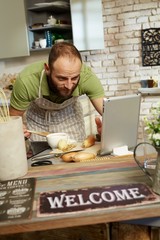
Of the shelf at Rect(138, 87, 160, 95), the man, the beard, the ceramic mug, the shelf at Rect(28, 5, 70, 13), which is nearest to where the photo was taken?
the beard

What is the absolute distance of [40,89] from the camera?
1953mm

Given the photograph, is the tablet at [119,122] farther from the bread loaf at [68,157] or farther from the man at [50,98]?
the man at [50,98]

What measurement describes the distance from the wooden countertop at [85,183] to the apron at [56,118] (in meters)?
0.84

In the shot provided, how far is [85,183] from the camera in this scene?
0.99 m

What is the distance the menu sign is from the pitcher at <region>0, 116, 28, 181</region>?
0.15ft

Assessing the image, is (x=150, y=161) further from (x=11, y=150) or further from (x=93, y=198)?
(x=11, y=150)

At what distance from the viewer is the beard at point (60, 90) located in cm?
177

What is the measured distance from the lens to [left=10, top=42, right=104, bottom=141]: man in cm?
192

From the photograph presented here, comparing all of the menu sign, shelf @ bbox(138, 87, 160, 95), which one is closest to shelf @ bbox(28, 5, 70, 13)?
shelf @ bbox(138, 87, 160, 95)

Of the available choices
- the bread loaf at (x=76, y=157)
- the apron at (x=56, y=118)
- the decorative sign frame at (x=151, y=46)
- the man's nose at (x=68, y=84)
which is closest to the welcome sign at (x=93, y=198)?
the bread loaf at (x=76, y=157)

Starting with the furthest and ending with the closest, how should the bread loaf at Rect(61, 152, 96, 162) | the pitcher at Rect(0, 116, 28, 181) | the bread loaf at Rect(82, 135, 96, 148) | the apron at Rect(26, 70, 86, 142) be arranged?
the apron at Rect(26, 70, 86, 142) < the bread loaf at Rect(82, 135, 96, 148) < the bread loaf at Rect(61, 152, 96, 162) < the pitcher at Rect(0, 116, 28, 181)

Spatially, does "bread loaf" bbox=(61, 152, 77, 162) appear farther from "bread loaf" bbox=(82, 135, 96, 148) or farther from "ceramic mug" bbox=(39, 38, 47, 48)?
"ceramic mug" bbox=(39, 38, 47, 48)

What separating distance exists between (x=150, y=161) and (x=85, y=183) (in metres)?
0.26

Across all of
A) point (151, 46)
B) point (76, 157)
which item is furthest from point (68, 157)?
point (151, 46)
